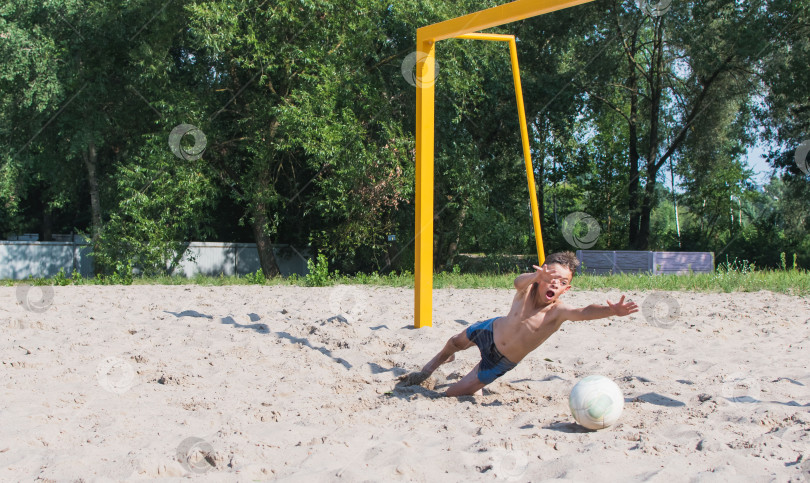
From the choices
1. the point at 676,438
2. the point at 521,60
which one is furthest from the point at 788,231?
the point at 676,438

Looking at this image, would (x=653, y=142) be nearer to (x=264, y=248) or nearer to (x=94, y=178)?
(x=264, y=248)

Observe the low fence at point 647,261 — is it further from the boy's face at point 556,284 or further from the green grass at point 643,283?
the boy's face at point 556,284

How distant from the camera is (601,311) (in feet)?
12.8

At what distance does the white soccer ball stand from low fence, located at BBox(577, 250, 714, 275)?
16560mm

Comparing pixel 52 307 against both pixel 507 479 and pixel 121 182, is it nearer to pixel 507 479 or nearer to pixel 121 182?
pixel 507 479

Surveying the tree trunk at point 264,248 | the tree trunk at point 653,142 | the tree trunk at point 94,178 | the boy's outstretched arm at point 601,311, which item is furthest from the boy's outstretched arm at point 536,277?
the tree trunk at point 653,142

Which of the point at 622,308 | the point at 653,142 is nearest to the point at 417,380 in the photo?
the point at 622,308

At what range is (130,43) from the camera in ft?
59.6

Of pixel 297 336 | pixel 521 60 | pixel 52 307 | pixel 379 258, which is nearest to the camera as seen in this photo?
pixel 297 336

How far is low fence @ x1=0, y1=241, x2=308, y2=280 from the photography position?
19688 millimetres

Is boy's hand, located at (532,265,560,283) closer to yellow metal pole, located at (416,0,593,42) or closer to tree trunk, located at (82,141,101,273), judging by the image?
yellow metal pole, located at (416,0,593,42)

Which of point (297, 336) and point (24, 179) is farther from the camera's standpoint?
point (24, 179)

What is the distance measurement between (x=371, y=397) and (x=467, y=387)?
677mm

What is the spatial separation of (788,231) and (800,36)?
30.7 feet
